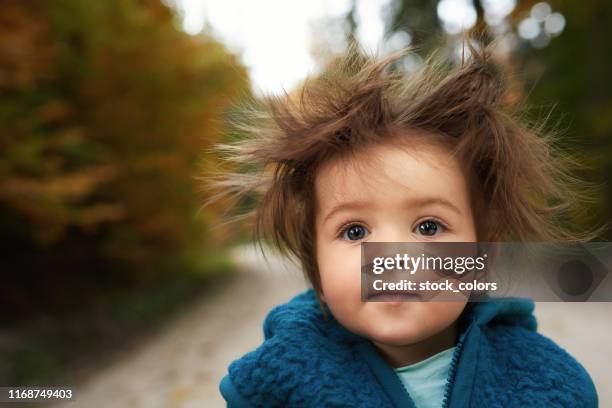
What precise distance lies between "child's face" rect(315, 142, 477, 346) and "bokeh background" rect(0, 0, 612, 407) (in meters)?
2.32

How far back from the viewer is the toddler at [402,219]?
1172mm

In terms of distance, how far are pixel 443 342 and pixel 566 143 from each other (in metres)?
0.61

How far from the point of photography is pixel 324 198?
127 centimetres

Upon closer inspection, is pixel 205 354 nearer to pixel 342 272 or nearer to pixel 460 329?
pixel 460 329

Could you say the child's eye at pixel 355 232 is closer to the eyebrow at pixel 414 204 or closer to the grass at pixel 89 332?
the eyebrow at pixel 414 204

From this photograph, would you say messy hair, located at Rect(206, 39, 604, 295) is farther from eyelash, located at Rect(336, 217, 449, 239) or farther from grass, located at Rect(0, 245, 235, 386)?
grass, located at Rect(0, 245, 235, 386)

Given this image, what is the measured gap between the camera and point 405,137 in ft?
4.02

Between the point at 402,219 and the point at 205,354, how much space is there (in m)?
4.75

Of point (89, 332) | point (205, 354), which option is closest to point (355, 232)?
point (205, 354)

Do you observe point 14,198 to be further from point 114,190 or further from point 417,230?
point 417,230

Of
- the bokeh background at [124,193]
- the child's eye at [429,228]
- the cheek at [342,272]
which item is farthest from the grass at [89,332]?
the child's eye at [429,228]

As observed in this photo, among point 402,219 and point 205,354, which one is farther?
point 205,354

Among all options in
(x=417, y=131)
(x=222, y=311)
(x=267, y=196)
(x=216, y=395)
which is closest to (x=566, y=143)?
(x=417, y=131)

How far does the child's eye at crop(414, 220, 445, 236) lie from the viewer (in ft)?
3.83
